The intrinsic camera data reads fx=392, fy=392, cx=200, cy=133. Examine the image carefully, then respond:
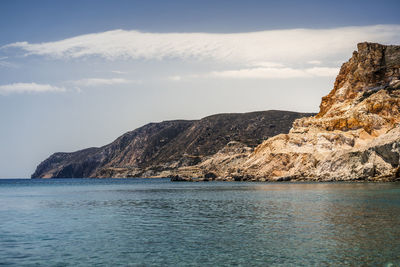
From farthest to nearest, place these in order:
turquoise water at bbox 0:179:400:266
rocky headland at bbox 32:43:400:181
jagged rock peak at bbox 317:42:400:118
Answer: jagged rock peak at bbox 317:42:400:118 < rocky headland at bbox 32:43:400:181 < turquoise water at bbox 0:179:400:266

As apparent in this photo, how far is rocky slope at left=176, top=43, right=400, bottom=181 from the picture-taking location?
74.8 meters

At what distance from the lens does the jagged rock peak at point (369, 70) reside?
103 metres

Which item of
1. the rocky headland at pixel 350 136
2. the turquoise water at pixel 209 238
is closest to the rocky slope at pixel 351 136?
the rocky headland at pixel 350 136

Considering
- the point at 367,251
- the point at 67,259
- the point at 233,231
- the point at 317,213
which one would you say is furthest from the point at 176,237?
the point at 317,213

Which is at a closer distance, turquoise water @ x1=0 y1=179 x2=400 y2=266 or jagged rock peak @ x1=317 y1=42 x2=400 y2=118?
turquoise water @ x1=0 y1=179 x2=400 y2=266

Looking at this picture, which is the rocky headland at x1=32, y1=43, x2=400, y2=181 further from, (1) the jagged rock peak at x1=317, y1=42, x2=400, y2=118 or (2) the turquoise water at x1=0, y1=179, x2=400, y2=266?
(2) the turquoise water at x1=0, y1=179, x2=400, y2=266

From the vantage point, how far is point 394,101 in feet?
293

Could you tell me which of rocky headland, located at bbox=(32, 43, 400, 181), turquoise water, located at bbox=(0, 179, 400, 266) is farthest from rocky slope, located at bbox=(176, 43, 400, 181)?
turquoise water, located at bbox=(0, 179, 400, 266)

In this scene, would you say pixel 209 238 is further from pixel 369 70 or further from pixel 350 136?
pixel 369 70

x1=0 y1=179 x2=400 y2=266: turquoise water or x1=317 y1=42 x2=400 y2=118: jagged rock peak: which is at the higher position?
x1=317 y1=42 x2=400 y2=118: jagged rock peak

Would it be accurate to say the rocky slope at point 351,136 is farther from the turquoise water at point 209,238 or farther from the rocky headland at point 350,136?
the turquoise water at point 209,238

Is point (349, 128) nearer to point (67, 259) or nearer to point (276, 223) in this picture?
point (276, 223)

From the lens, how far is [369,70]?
4163 inches

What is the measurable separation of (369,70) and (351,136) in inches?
1147
